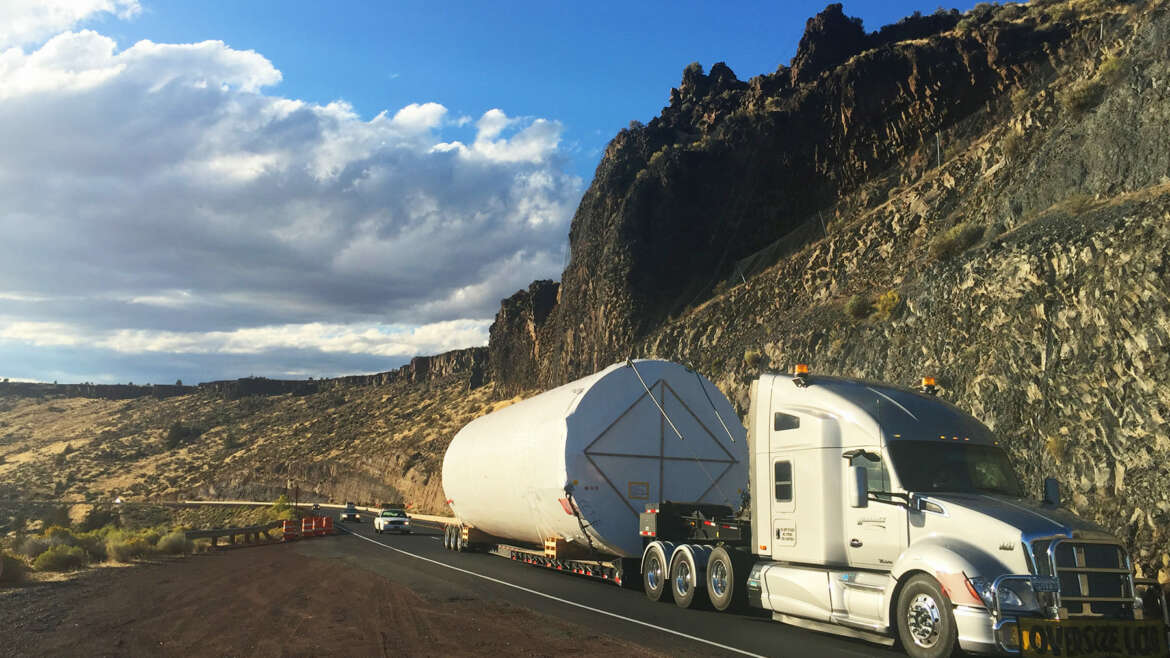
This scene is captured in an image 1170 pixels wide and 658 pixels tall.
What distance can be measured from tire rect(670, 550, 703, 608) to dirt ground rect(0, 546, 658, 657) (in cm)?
271

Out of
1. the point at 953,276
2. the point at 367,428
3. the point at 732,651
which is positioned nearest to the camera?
the point at 732,651

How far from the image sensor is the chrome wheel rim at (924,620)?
921 cm

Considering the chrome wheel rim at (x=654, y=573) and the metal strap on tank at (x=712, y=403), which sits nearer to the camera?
the chrome wheel rim at (x=654, y=573)

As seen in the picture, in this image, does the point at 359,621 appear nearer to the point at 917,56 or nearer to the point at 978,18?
the point at 917,56

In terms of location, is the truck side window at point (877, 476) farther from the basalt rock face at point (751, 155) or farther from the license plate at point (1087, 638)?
the basalt rock face at point (751, 155)

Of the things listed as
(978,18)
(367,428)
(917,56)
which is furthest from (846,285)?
(367,428)

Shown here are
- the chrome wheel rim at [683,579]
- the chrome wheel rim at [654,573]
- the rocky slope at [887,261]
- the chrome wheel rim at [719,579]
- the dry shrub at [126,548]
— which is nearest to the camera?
the chrome wheel rim at [719,579]

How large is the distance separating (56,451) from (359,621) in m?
Result: 108

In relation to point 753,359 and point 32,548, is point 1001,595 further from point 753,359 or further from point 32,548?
point 753,359

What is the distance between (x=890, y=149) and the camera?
162 ft

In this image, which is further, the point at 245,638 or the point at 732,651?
the point at 245,638

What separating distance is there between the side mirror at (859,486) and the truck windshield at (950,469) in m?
0.42

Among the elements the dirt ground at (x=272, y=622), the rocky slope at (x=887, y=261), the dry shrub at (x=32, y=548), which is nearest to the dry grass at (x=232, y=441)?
the rocky slope at (x=887, y=261)

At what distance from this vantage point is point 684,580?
14500mm
